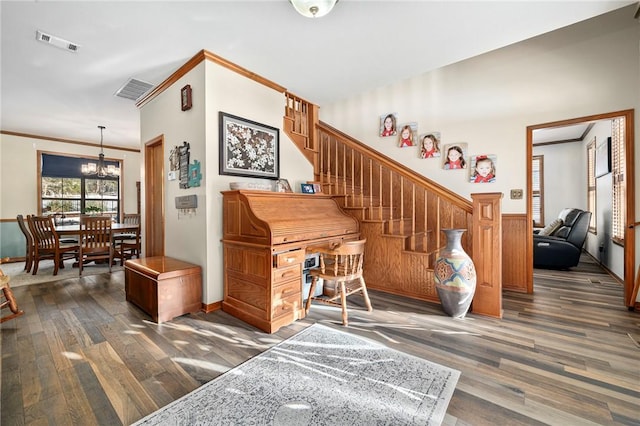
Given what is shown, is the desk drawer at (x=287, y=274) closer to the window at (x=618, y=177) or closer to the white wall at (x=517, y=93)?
the white wall at (x=517, y=93)

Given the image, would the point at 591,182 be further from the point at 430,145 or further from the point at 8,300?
the point at 8,300

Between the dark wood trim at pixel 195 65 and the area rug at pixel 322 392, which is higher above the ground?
the dark wood trim at pixel 195 65

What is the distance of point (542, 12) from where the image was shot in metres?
2.40

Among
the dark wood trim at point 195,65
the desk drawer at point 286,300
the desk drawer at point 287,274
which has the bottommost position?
the desk drawer at point 286,300

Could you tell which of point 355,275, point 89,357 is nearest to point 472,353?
point 355,275

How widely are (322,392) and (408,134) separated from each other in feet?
12.8

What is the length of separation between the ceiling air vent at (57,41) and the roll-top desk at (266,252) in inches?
83.7

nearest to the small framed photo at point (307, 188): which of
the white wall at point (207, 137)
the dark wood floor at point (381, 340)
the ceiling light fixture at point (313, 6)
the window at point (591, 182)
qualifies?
the white wall at point (207, 137)

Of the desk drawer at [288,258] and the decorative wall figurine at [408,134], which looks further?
the decorative wall figurine at [408,134]

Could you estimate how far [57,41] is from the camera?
8.85 ft

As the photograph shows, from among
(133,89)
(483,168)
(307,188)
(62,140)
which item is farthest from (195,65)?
(62,140)

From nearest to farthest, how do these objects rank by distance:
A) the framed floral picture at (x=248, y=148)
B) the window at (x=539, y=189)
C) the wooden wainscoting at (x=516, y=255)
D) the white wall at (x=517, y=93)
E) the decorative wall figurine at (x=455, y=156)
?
the framed floral picture at (x=248, y=148)
the white wall at (x=517, y=93)
the wooden wainscoting at (x=516, y=255)
the decorative wall figurine at (x=455, y=156)
the window at (x=539, y=189)

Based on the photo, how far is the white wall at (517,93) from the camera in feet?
10.3

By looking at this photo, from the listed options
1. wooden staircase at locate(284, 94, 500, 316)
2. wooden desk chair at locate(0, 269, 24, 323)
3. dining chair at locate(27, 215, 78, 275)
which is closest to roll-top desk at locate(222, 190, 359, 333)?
wooden staircase at locate(284, 94, 500, 316)
